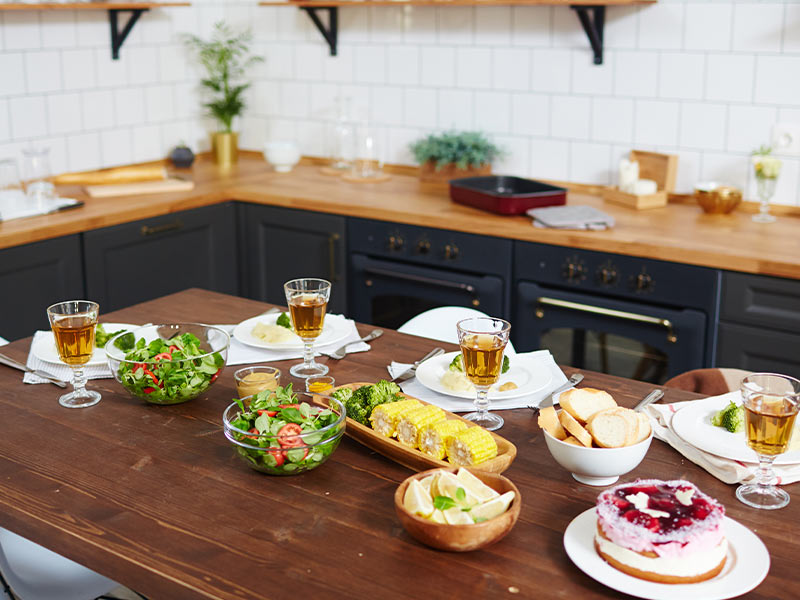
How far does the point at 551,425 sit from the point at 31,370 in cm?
108

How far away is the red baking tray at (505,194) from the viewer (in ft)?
10.8

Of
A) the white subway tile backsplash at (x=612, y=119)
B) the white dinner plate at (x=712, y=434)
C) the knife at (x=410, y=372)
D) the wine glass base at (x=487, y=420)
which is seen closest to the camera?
the white dinner plate at (x=712, y=434)

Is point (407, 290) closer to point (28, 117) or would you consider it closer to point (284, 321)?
point (284, 321)

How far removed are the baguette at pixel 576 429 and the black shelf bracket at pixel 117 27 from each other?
3.22 metres

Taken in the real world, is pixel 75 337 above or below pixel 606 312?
above

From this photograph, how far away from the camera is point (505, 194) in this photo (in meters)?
3.43

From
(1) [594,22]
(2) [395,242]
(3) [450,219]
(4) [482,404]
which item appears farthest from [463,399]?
(1) [594,22]

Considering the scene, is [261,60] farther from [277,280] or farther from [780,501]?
[780,501]

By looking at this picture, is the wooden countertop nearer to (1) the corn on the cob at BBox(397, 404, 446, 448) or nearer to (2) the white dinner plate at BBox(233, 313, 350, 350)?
(2) the white dinner plate at BBox(233, 313, 350, 350)

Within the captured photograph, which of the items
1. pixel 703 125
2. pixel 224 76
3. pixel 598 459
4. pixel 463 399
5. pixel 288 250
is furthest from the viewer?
pixel 224 76

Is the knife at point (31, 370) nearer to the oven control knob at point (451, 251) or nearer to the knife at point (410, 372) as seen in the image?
the knife at point (410, 372)

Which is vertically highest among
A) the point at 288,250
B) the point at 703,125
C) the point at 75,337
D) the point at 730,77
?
the point at 730,77

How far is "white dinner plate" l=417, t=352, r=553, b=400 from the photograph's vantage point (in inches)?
68.1

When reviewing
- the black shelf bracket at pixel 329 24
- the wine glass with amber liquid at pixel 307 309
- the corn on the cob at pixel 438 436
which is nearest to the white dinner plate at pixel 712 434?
the corn on the cob at pixel 438 436
